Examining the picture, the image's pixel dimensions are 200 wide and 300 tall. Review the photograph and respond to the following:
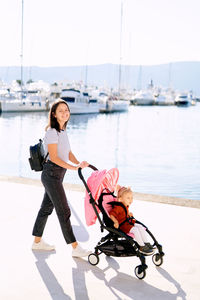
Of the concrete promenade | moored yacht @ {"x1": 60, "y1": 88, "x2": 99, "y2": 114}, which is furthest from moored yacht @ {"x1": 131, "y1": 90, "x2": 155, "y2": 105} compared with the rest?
the concrete promenade

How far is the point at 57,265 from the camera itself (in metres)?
3.85

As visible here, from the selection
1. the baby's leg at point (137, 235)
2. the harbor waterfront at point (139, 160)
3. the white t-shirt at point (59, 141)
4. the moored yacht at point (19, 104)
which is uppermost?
the white t-shirt at point (59, 141)

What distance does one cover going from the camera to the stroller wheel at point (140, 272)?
356cm

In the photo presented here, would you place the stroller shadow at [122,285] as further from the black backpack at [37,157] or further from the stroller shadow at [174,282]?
the black backpack at [37,157]

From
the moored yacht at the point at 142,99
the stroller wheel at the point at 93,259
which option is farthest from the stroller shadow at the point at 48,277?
the moored yacht at the point at 142,99

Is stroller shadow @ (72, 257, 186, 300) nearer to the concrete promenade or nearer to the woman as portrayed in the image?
the concrete promenade

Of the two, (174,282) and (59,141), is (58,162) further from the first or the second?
(174,282)

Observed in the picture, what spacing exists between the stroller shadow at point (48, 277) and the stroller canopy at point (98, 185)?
1.64ft

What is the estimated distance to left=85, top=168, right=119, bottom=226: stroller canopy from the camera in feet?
12.6

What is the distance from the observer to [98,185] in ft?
12.6

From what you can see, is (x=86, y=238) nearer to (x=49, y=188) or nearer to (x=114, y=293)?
(x=49, y=188)

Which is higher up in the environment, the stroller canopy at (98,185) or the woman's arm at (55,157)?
the woman's arm at (55,157)

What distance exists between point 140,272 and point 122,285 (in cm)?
18

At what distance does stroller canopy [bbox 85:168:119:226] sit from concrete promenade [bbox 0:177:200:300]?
407 mm
